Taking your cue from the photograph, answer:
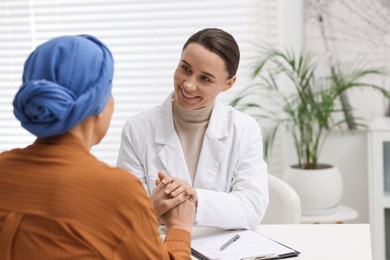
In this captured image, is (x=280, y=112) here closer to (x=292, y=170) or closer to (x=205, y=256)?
(x=292, y=170)

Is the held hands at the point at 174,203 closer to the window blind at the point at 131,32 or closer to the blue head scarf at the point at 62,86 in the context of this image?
the blue head scarf at the point at 62,86

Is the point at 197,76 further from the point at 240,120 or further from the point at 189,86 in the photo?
the point at 240,120

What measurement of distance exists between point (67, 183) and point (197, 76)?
1.19 metres

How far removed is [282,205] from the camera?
2.63m

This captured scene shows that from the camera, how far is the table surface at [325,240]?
1.91m

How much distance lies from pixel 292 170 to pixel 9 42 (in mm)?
1969

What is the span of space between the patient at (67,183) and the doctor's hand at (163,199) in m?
0.54

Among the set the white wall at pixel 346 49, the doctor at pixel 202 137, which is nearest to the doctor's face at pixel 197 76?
the doctor at pixel 202 137

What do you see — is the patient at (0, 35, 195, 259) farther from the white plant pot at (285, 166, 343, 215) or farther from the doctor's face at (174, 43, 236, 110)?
the white plant pot at (285, 166, 343, 215)

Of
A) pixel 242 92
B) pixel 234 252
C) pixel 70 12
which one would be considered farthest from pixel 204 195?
pixel 70 12

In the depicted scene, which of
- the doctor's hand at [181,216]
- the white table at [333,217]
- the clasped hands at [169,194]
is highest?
the clasped hands at [169,194]

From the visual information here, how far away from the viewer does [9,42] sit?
420 centimetres

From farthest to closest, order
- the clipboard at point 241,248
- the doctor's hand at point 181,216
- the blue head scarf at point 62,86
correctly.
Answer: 1. the clipboard at point 241,248
2. the doctor's hand at point 181,216
3. the blue head scarf at point 62,86

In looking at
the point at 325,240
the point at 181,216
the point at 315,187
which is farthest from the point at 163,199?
the point at 315,187
